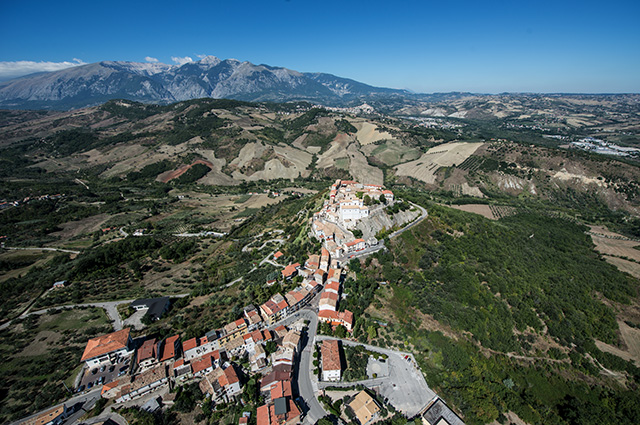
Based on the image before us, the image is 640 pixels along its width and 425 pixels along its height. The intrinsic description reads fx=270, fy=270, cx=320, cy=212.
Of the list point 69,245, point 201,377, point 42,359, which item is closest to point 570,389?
point 201,377

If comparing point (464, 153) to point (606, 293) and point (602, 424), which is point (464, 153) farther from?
point (602, 424)

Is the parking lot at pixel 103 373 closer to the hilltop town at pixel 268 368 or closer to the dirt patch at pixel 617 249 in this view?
the hilltop town at pixel 268 368

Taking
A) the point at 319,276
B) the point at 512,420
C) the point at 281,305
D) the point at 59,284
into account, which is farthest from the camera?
the point at 59,284

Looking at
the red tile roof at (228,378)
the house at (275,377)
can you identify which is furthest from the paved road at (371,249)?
the red tile roof at (228,378)

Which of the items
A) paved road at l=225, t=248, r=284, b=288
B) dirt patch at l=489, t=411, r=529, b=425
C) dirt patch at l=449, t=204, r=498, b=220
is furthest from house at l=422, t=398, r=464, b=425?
dirt patch at l=449, t=204, r=498, b=220

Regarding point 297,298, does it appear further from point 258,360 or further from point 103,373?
point 103,373

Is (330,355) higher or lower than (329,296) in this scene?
lower

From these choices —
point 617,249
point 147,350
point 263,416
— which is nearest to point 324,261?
point 263,416
